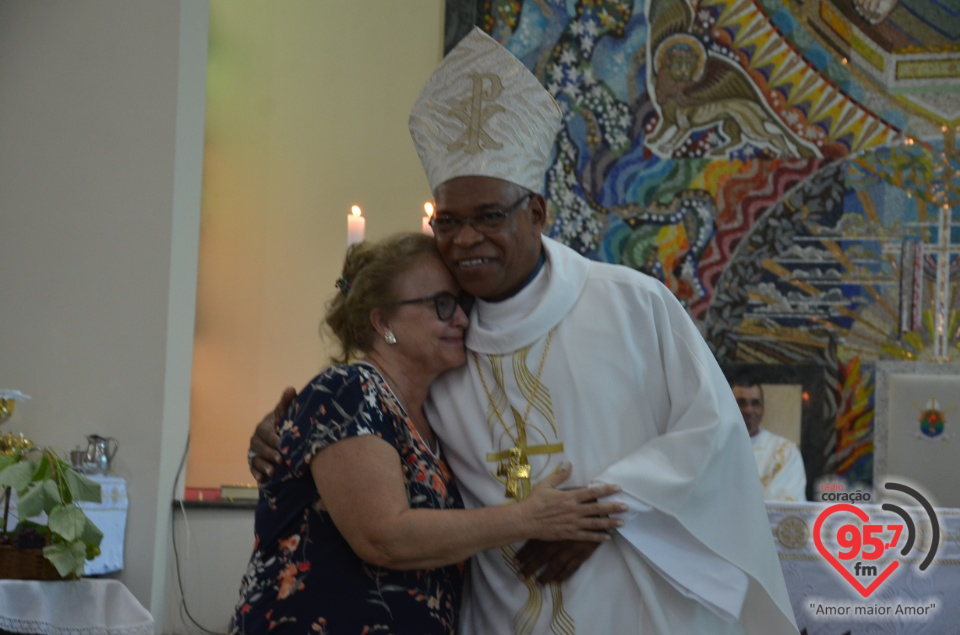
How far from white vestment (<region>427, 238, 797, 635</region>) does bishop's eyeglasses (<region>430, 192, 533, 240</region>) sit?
0.17m

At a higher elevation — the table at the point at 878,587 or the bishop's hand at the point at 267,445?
the bishop's hand at the point at 267,445

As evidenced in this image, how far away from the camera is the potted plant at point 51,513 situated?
3.84m

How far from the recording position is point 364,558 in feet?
6.85

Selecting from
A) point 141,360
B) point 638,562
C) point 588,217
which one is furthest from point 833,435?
point 638,562

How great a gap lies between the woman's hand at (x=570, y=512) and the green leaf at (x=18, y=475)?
2.27m

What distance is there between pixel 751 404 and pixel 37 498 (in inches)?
127

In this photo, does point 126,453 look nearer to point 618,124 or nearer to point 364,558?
point 618,124

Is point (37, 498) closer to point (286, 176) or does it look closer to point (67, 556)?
point (67, 556)

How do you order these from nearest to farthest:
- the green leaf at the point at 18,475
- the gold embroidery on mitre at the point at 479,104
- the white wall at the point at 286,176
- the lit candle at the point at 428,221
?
the gold embroidery on mitre at the point at 479,104
the lit candle at the point at 428,221
the green leaf at the point at 18,475
the white wall at the point at 286,176

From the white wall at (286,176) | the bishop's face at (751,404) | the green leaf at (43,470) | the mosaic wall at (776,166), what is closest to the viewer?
the green leaf at (43,470)

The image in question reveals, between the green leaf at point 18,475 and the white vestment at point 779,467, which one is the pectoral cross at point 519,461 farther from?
the white vestment at point 779,467

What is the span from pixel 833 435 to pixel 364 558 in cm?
398

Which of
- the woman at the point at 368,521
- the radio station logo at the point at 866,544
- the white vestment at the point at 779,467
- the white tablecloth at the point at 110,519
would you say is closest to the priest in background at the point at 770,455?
the white vestment at the point at 779,467

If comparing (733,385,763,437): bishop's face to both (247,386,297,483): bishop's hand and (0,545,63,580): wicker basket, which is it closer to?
(0,545,63,580): wicker basket
